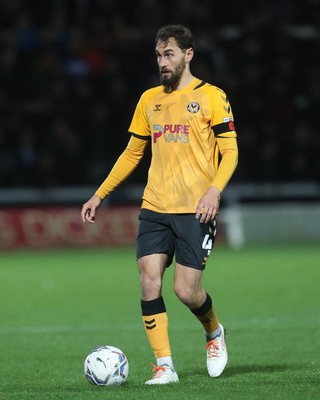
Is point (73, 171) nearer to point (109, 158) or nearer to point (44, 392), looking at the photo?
point (109, 158)

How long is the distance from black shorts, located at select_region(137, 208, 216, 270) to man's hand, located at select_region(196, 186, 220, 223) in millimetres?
331

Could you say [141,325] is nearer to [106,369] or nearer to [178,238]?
[178,238]

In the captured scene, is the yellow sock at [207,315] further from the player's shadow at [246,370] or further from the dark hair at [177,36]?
the dark hair at [177,36]

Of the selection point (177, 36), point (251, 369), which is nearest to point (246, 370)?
point (251, 369)

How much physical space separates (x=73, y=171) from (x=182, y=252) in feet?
40.9

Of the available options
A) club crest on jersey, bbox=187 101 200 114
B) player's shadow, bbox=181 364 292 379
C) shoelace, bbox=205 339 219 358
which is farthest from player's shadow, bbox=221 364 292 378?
club crest on jersey, bbox=187 101 200 114

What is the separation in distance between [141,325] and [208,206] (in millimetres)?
4069

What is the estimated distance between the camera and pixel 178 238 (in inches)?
268

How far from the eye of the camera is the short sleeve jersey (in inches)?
266

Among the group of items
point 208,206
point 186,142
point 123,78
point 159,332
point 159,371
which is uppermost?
point 123,78

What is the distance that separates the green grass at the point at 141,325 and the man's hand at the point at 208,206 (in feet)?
3.34

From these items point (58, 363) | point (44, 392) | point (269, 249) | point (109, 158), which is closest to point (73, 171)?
point (109, 158)

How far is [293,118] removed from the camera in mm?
20391

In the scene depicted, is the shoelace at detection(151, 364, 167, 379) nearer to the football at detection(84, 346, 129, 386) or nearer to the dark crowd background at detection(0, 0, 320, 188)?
the football at detection(84, 346, 129, 386)
